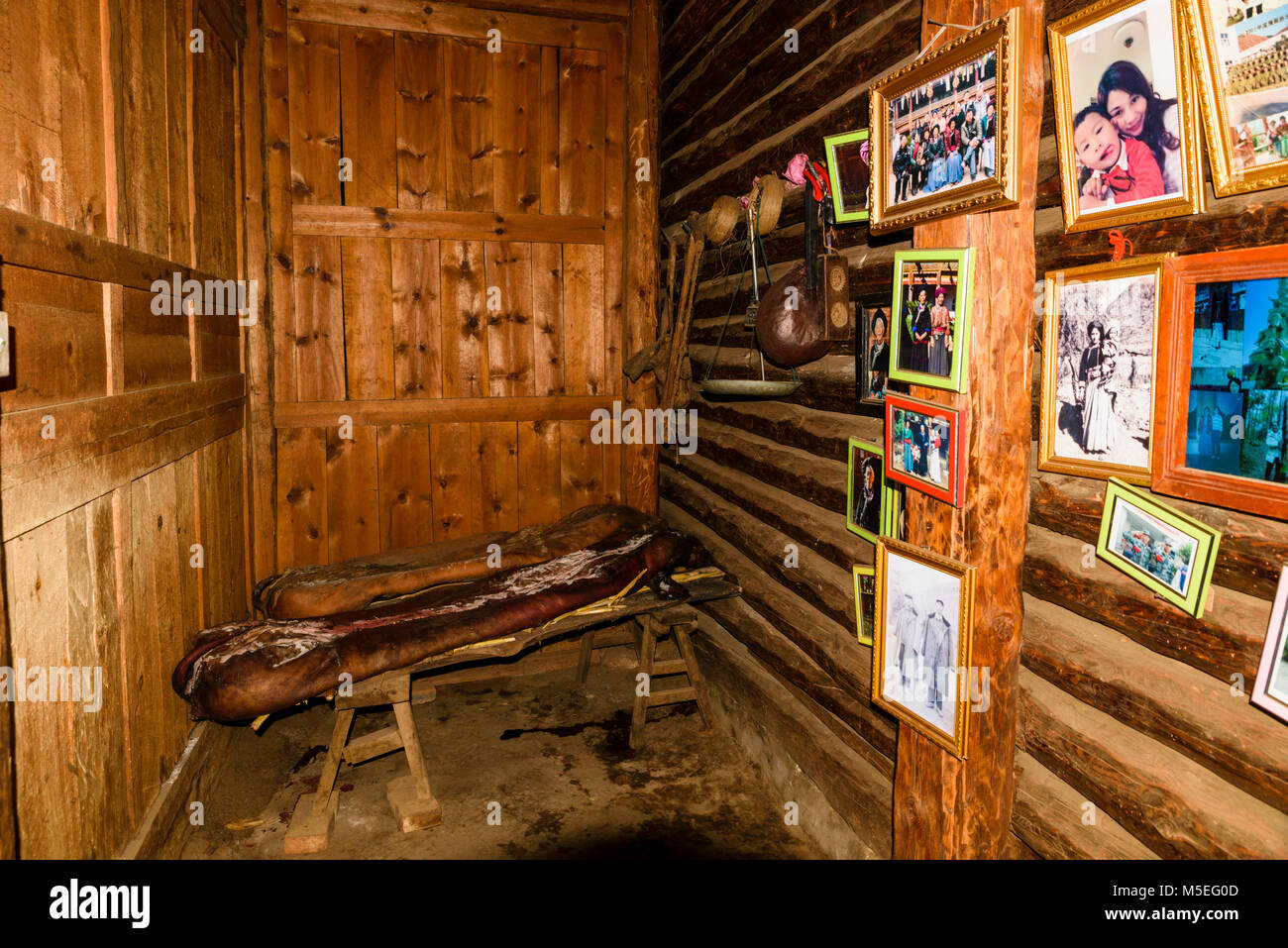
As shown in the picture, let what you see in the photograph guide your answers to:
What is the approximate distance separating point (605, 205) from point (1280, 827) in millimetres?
5726

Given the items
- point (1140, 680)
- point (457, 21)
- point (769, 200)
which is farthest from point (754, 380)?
point (457, 21)

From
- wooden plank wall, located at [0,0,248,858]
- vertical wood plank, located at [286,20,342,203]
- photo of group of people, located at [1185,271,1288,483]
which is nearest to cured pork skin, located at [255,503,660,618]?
wooden plank wall, located at [0,0,248,858]

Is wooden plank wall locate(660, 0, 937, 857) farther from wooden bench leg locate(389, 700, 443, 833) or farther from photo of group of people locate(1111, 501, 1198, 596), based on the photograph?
wooden bench leg locate(389, 700, 443, 833)

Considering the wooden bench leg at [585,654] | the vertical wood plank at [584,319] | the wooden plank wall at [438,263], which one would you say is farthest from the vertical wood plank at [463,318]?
the wooden bench leg at [585,654]

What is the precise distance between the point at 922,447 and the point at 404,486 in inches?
170

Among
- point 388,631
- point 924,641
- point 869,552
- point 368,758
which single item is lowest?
point 368,758

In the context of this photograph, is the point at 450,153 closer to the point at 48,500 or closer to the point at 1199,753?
the point at 48,500

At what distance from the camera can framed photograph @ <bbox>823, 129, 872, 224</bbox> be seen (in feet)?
11.4

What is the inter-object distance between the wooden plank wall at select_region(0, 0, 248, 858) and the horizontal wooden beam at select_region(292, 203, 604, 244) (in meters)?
1.38

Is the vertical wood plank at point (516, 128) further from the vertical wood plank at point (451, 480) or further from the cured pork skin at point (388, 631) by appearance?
the cured pork skin at point (388, 631)

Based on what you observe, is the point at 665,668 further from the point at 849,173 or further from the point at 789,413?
the point at 849,173

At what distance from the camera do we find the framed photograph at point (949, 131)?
7.89 feet

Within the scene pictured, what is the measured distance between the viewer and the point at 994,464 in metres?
2.63

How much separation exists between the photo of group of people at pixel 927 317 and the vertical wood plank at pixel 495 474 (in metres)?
3.92
